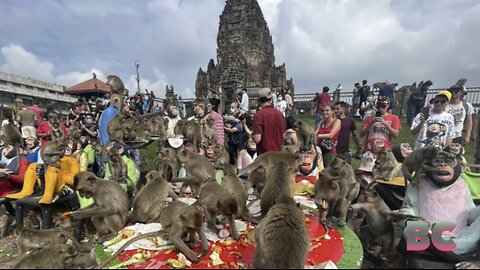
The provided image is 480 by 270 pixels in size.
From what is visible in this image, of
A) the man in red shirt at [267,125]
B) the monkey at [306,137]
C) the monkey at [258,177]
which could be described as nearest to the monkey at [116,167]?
the monkey at [258,177]

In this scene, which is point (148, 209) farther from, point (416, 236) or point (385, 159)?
point (385, 159)

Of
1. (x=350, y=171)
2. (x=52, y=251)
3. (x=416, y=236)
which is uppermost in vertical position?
(x=350, y=171)

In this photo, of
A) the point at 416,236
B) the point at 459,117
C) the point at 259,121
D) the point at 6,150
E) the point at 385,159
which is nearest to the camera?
the point at 416,236

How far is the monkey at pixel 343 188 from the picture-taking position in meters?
Result: 3.68

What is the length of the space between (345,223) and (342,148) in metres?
3.17

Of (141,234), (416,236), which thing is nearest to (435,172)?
(416,236)

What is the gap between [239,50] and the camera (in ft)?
143

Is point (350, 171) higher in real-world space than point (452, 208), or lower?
higher

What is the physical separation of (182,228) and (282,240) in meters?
1.27

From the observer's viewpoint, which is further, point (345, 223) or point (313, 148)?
point (313, 148)

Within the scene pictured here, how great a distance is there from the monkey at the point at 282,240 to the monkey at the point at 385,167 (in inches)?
117

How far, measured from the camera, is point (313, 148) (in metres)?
5.81

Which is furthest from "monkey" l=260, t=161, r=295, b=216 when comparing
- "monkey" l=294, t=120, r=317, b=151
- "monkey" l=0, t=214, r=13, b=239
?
"monkey" l=0, t=214, r=13, b=239

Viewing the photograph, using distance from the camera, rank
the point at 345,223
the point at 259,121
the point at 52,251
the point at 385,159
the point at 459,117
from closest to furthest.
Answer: the point at 52,251 < the point at 345,223 < the point at 385,159 < the point at 259,121 < the point at 459,117
